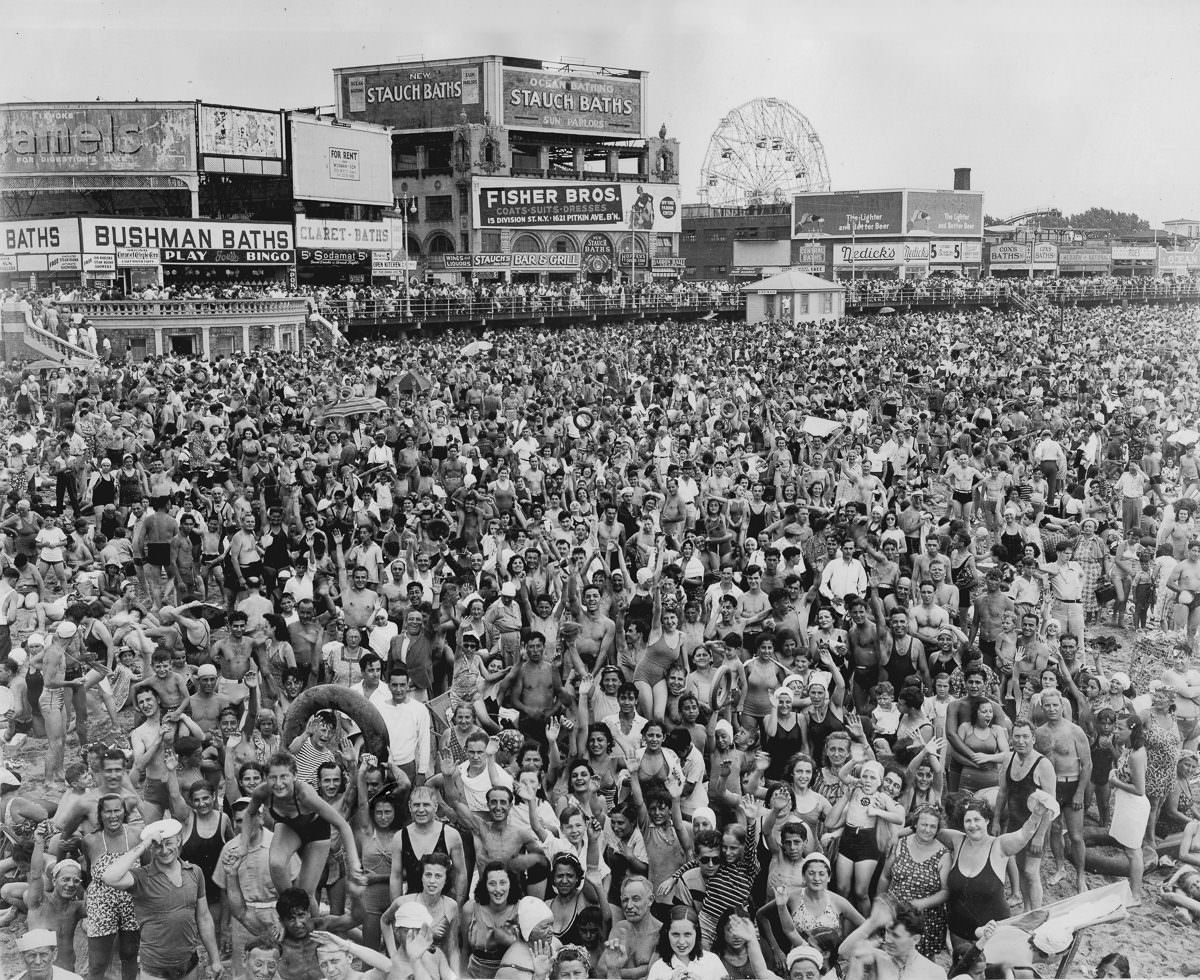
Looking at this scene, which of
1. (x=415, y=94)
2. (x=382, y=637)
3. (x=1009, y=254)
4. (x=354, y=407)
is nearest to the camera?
(x=382, y=637)

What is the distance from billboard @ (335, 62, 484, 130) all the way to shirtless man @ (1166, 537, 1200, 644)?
58.9m

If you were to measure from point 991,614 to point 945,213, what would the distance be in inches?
2823

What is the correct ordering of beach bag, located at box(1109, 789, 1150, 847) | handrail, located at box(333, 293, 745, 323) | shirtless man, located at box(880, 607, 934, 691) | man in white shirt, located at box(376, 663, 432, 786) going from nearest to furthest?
beach bag, located at box(1109, 789, 1150, 847)
man in white shirt, located at box(376, 663, 432, 786)
shirtless man, located at box(880, 607, 934, 691)
handrail, located at box(333, 293, 745, 323)

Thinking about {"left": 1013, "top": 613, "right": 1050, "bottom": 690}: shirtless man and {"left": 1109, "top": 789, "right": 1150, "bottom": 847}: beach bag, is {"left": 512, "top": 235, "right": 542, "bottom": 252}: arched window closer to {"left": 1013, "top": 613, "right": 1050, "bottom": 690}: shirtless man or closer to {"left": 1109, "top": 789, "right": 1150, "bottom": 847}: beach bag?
{"left": 1013, "top": 613, "right": 1050, "bottom": 690}: shirtless man

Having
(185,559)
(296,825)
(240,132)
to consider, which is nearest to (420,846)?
(296,825)

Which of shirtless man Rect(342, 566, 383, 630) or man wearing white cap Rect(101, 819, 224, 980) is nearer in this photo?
man wearing white cap Rect(101, 819, 224, 980)

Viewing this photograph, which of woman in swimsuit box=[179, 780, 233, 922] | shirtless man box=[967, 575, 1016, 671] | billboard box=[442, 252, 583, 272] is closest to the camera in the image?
woman in swimsuit box=[179, 780, 233, 922]

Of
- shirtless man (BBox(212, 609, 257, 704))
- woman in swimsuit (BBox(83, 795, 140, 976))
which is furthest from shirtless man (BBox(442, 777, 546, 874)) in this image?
shirtless man (BBox(212, 609, 257, 704))

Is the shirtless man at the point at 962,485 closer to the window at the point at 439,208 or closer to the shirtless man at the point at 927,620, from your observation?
the shirtless man at the point at 927,620

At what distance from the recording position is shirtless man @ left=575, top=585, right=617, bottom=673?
800 cm

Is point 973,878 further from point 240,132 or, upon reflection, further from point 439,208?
point 439,208

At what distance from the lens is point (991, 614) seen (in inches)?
342

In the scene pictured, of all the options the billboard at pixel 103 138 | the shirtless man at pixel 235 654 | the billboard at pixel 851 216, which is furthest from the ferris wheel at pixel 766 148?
the shirtless man at pixel 235 654

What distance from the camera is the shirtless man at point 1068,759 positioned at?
6.43 m
